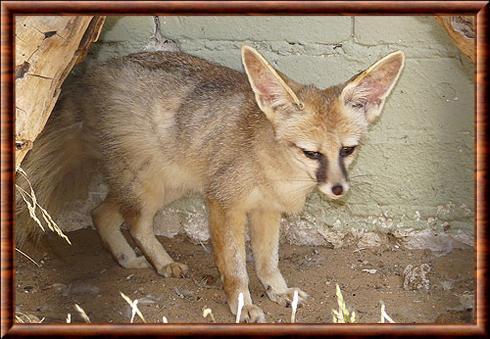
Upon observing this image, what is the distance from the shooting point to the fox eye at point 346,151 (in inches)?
150

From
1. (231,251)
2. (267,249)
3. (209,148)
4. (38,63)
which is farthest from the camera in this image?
(267,249)

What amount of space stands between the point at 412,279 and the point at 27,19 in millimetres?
2528

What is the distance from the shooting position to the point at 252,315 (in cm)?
401

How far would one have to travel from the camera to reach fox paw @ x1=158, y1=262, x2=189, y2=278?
4641 millimetres

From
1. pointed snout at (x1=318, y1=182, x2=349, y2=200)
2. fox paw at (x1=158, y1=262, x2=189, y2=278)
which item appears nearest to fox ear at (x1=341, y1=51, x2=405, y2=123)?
pointed snout at (x1=318, y1=182, x2=349, y2=200)

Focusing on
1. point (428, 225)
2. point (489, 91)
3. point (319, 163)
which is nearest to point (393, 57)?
point (319, 163)

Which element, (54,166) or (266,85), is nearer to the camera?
(266,85)

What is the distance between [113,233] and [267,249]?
1.01 m

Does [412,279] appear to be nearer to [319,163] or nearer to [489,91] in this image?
[319,163]

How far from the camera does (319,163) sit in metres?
3.78

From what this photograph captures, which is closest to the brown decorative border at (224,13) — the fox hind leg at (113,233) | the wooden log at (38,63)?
the wooden log at (38,63)

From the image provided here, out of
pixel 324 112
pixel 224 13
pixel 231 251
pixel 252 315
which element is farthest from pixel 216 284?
pixel 224 13

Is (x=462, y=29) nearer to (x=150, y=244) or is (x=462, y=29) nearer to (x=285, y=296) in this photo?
(x=285, y=296)

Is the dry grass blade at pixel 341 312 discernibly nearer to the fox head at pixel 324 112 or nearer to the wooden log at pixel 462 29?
the fox head at pixel 324 112
